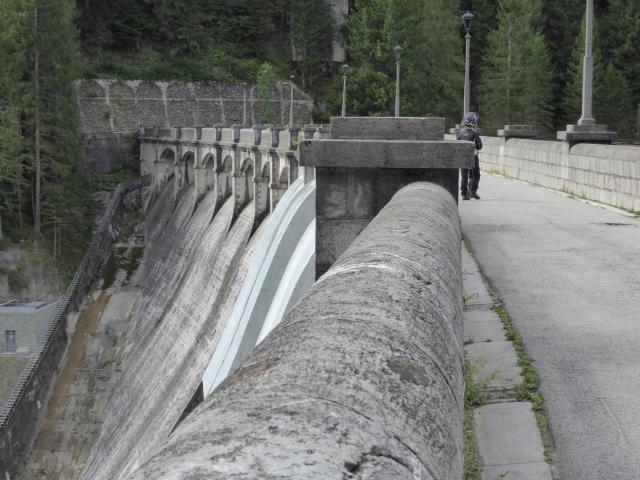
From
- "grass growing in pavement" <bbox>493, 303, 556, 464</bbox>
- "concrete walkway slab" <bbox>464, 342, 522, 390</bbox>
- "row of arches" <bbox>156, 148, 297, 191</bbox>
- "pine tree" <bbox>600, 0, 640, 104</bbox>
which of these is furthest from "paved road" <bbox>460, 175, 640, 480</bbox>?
"pine tree" <bbox>600, 0, 640, 104</bbox>

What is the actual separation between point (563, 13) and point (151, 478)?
74.0 meters

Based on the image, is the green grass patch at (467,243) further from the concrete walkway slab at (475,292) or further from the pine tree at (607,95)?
the pine tree at (607,95)

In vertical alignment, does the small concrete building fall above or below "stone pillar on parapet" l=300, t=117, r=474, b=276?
below

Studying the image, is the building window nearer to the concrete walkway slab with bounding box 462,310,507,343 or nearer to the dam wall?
the dam wall

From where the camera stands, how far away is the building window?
118 feet

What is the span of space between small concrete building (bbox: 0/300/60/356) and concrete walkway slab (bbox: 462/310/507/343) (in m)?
31.1

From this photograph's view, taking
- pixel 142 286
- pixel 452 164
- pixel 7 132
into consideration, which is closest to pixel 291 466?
pixel 452 164

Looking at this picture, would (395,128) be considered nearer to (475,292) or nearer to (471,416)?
(475,292)

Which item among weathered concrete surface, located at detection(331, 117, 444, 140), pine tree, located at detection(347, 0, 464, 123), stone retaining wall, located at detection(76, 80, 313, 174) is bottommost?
weathered concrete surface, located at detection(331, 117, 444, 140)

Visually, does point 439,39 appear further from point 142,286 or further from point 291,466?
point 291,466

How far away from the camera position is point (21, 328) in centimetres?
3591

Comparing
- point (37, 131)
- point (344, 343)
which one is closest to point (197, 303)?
point (37, 131)

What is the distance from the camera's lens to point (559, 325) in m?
6.60

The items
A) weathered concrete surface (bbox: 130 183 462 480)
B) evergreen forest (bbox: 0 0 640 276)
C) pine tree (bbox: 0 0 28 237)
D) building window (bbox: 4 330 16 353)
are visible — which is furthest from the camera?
evergreen forest (bbox: 0 0 640 276)
